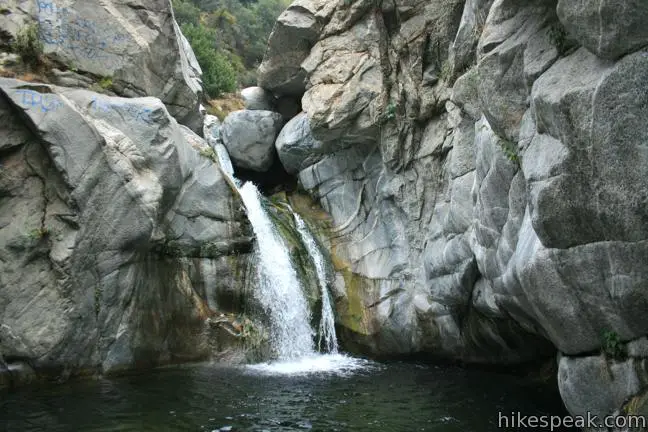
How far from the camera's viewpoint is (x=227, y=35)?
38781 millimetres

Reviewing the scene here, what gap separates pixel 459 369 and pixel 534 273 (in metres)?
7.61

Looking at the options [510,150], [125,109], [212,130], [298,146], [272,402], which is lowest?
[272,402]

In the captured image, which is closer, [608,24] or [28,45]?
[608,24]

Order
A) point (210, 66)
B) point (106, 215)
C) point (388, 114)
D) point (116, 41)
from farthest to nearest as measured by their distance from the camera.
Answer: point (210, 66)
point (388, 114)
point (116, 41)
point (106, 215)

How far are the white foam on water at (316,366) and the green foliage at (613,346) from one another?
24.7ft

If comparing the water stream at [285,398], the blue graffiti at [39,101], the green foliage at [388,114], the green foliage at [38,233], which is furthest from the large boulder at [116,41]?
the water stream at [285,398]

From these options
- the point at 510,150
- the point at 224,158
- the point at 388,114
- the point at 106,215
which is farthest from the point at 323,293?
the point at 510,150

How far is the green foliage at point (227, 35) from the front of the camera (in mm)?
29312

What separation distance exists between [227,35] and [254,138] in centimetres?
1949

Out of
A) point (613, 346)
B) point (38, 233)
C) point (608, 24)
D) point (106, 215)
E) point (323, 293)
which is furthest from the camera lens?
point (323, 293)

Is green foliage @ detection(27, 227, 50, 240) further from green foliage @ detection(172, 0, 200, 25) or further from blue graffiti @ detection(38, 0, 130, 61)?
green foliage @ detection(172, 0, 200, 25)

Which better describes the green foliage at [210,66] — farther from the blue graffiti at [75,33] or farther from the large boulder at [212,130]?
the blue graffiti at [75,33]

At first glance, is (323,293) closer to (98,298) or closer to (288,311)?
(288,311)

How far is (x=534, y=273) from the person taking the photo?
820 centimetres
